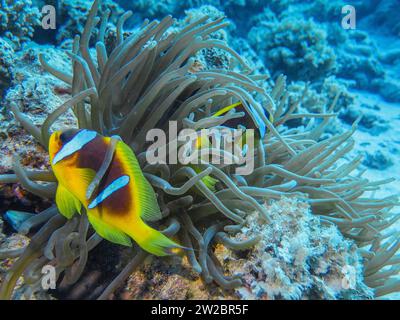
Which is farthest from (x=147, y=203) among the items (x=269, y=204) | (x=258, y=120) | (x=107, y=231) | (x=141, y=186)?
(x=258, y=120)

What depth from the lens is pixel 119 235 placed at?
1.31 metres

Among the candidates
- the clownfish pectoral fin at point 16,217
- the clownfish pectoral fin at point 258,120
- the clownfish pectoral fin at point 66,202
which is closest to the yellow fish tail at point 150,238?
the clownfish pectoral fin at point 66,202

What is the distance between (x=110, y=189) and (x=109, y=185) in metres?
0.02

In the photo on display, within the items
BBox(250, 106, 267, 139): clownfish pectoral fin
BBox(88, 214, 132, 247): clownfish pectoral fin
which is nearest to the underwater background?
BBox(88, 214, 132, 247): clownfish pectoral fin

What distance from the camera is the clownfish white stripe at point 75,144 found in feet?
4.02

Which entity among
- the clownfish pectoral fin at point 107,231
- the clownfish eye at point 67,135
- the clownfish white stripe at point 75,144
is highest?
the clownfish eye at point 67,135

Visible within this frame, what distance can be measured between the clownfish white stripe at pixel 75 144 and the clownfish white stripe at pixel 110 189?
185 mm

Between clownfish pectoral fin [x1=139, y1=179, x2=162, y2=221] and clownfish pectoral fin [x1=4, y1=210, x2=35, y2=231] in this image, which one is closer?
clownfish pectoral fin [x1=139, y1=179, x2=162, y2=221]

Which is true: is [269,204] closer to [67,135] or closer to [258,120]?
[258,120]

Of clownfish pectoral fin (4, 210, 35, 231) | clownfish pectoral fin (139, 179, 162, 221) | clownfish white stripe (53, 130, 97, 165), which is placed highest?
clownfish white stripe (53, 130, 97, 165)

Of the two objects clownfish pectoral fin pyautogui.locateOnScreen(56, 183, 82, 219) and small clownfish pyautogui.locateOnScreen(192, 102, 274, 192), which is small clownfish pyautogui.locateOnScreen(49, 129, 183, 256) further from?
small clownfish pyautogui.locateOnScreen(192, 102, 274, 192)

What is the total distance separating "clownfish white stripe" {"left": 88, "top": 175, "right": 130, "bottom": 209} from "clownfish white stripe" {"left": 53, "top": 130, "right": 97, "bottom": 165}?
185mm

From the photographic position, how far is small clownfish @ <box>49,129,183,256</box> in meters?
1.21

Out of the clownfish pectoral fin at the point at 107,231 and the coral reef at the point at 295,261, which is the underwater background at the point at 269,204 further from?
the clownfish pectoral fin at the point at 107,231
